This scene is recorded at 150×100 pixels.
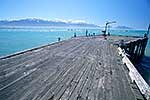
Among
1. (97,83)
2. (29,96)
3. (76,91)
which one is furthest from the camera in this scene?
(97,83)

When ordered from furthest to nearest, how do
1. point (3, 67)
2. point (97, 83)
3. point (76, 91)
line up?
1. point (3, 67)
2. point (97, 83)
3. point (76, 91)

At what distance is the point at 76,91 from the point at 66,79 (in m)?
1.05

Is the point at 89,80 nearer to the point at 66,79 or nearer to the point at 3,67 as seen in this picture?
the point at 66,79

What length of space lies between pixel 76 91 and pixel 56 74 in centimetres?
173

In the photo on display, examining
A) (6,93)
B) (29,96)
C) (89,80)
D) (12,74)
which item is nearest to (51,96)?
(29,96)

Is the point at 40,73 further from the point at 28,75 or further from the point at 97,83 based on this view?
the point at 97,83

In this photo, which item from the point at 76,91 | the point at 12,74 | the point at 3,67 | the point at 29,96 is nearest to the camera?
the point at 29,96

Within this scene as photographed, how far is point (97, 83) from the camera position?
539 cm

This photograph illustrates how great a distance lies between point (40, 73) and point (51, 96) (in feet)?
6.92

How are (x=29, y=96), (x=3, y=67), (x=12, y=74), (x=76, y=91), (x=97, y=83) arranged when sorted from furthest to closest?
(x=3, y=67)
(x=12, y=74)
(x=97, y=83)
(x=76, y=91)
(x=29, y=96)

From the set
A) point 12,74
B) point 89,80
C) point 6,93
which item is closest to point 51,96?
point 6,93

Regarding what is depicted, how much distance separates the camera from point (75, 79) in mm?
5637

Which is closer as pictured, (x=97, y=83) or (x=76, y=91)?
(x=76, y=91)

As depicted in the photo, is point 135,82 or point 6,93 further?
point 135,82
